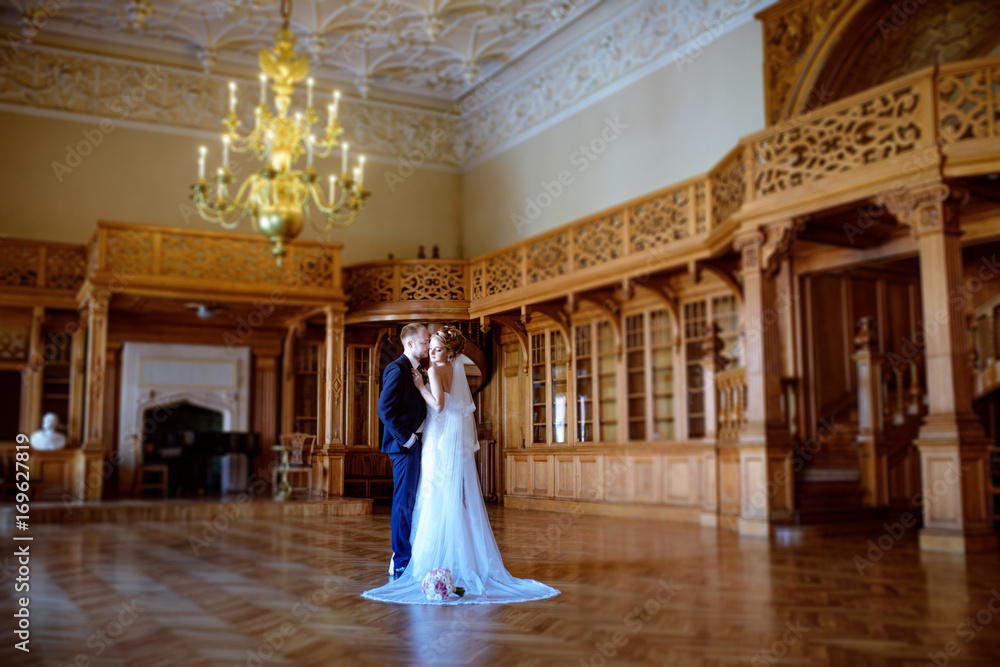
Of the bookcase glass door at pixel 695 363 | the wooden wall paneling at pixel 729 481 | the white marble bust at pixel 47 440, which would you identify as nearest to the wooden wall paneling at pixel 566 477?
the bookcase glass door at pixel 695 363

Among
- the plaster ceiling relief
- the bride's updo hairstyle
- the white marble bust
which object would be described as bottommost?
the white marble bust

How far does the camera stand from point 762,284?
8.55 m

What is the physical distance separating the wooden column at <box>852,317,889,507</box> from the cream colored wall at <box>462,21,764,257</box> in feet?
9.70

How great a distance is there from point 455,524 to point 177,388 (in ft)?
35.2

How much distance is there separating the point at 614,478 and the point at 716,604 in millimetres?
7217

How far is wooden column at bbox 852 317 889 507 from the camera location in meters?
9.42

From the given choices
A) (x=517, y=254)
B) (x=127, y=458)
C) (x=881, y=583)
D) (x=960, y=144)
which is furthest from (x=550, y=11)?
(x=881, y=583)

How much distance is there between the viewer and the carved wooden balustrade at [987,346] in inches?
384

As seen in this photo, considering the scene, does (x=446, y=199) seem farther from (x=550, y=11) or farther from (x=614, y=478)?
(x=614, y=478)

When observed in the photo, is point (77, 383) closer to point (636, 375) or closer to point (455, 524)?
point (636, 375)

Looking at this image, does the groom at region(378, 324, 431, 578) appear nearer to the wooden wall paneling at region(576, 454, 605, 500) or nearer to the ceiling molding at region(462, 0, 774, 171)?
the wooden wall paneling at region(576, 454, 605, 500)

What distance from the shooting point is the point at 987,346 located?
10.5m

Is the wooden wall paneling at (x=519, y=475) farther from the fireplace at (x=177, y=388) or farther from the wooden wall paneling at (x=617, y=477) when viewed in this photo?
the fireplace at (x=177, y=388)

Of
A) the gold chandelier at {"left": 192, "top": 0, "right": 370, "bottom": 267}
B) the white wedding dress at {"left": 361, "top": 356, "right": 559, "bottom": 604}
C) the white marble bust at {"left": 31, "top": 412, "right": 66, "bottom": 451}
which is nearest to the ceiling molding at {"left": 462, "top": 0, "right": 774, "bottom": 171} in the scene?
the gold chandelier at {"left": 192, "top": 0, "right": 370, "bottom": 267}
